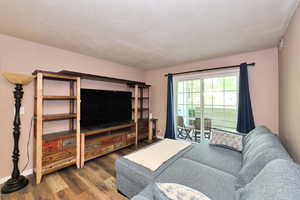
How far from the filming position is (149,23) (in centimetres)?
175

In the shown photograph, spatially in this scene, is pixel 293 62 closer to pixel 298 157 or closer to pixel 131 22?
pixel 298 157

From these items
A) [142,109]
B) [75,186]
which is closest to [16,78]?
[75,186]

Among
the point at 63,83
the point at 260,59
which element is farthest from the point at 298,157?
the point at 63,83

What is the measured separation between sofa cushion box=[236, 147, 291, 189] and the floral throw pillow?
701 millimetres

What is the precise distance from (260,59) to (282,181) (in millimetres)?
2849

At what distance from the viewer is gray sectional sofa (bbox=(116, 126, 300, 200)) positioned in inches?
29.7

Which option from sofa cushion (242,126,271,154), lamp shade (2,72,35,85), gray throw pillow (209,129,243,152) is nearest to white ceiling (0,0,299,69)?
lamp shade (2,72,35,85)

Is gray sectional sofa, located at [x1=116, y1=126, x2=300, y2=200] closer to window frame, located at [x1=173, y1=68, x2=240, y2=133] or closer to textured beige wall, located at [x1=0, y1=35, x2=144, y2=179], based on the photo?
window frame, located at [x1=173, y1=68, x2=240, y2=133]

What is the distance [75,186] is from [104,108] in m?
1.60

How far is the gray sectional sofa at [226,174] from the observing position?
0.75 metres

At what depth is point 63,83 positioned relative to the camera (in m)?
2.68

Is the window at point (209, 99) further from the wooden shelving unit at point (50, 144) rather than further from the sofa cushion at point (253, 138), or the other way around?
the wooden shelving unit at point (50, 144)

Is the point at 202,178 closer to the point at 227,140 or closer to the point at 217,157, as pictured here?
the point at 217,157

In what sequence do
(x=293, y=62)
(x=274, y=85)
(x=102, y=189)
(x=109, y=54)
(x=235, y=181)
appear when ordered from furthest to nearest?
(x=109, y=54), (x=274, y=85), (x=102, y=189), (x=293, y=62), (x=235, y=181)
